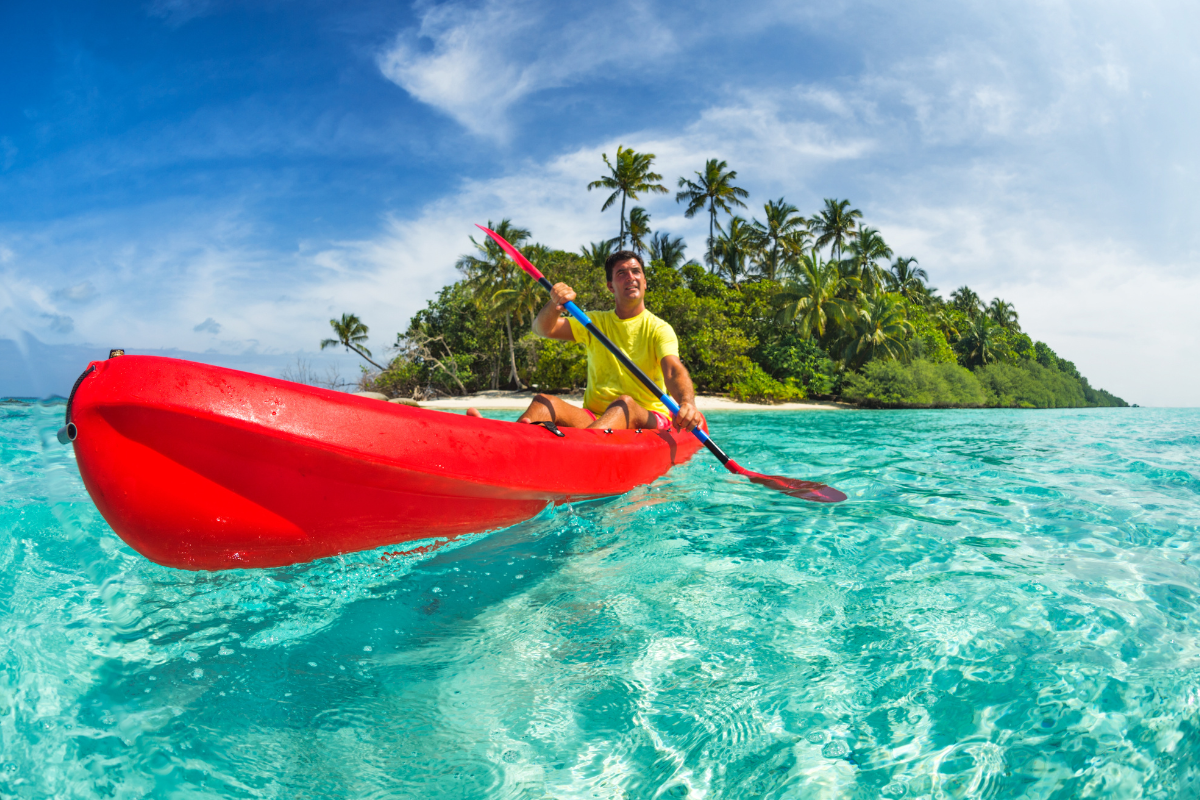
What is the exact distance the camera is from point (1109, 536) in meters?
2.93

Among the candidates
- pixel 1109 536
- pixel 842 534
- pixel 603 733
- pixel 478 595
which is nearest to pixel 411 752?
pixel 603 733

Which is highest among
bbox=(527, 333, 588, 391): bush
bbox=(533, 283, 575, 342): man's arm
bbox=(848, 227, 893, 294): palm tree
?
bbox=(848, 227, 893, 294): palm tree

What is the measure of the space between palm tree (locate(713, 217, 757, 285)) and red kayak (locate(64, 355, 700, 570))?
30217mm

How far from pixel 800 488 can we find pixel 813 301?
23.4 metres

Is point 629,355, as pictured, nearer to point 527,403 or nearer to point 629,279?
point 629,279

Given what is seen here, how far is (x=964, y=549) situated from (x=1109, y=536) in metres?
0.93

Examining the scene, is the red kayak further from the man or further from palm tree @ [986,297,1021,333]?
palm tree @ [986,297,1021,333]

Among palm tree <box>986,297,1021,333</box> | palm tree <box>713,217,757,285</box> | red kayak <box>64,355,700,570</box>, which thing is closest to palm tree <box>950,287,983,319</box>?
palm tree <box>986,297,1021,333</box>

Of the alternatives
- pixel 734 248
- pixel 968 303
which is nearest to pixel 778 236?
pixel 734 248

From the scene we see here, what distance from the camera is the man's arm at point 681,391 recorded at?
3.75 m

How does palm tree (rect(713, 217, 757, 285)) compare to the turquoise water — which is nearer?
the turquoise water

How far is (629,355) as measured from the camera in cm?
421

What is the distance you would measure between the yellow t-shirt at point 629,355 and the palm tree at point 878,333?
24.0 m

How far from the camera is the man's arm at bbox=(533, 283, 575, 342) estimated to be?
3.96 meters
